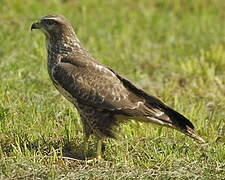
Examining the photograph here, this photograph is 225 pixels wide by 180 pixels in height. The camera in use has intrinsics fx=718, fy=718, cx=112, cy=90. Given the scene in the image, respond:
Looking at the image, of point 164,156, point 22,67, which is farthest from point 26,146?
point 22,67

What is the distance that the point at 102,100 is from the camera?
6492 millimetres

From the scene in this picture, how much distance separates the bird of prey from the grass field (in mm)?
252

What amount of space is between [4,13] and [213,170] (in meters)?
5.72

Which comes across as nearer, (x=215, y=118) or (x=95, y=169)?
(x=95, y=169)

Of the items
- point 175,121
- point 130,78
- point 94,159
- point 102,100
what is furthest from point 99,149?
point 130,78

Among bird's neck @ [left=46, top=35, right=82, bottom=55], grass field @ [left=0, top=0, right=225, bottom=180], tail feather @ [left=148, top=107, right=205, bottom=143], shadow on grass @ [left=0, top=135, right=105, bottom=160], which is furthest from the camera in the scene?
bird's neck @ [left=46, top=35, right=82, bottom=55]

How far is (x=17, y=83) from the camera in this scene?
7.99m

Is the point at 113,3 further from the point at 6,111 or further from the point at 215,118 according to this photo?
the point at 6,111

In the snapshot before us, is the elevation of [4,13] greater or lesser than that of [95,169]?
greater

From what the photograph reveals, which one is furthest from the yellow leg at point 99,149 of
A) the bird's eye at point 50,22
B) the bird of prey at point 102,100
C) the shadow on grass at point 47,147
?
the bird's eye at point 50,22

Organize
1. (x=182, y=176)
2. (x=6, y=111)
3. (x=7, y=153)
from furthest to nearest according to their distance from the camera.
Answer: (x=6, y=111)
(x=7, y=153)
(x=182, y=176)

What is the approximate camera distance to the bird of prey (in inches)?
256

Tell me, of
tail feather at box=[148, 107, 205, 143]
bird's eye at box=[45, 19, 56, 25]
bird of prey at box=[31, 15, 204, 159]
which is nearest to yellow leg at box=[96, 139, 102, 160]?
bird of prey at box=[31, 15, 204, 159]

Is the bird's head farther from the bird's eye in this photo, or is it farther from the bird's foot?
the bird's foot
